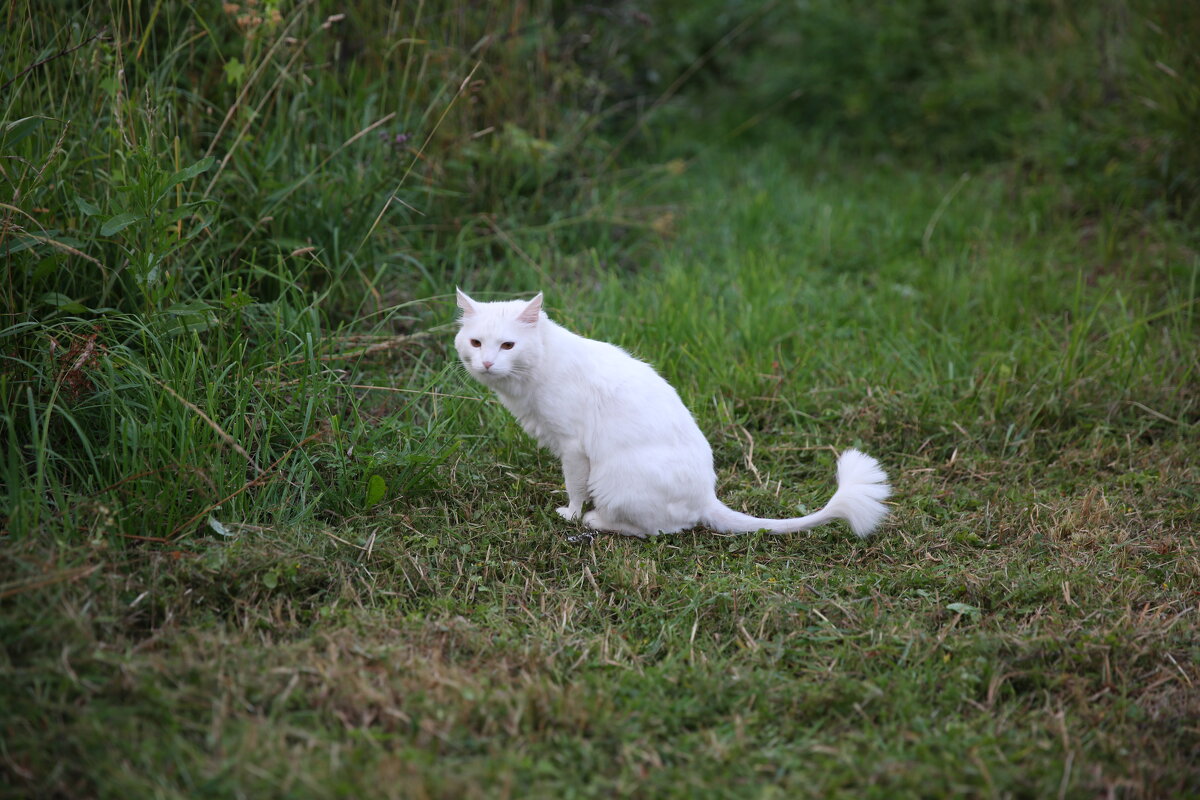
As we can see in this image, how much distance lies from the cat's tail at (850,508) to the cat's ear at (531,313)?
851 millimetres

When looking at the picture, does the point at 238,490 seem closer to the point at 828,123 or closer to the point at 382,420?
the point at 382,420

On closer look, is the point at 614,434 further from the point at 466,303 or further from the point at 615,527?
the point at 466,303

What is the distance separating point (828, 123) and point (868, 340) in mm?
3239

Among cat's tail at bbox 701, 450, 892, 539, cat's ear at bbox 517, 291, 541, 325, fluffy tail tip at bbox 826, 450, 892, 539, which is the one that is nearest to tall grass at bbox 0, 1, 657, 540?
cat's ear at bbox 517, 291, 541, 325

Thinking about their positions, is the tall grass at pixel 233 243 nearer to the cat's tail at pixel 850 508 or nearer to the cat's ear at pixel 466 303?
the cat's ear at pixel 466 303

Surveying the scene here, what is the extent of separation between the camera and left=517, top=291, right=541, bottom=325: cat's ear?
115 inches

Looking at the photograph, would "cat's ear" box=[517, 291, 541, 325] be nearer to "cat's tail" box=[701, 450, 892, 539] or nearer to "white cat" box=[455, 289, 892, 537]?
"white cat" box=[455, 289, 892, 537]

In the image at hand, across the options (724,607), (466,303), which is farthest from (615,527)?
(466,303)

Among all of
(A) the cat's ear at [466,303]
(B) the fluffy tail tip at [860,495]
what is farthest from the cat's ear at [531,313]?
(B) the fluffy tail tip at [860,495]

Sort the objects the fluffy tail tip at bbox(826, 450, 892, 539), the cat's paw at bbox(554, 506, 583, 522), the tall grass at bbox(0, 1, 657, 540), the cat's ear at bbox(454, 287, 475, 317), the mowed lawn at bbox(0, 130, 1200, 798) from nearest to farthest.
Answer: the mowed lawn at bbox(0, 130, 1200, 798)
the tall grass at bbox(0, 1, 657, 540)
the fluffy tail tip at bbox(826, 450, 892, 539)
the cat's ear at bbox(454, 287, 475, 317)
the cat's paw at bbox(554, 506, 583, 522)

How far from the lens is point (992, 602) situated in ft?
8.76

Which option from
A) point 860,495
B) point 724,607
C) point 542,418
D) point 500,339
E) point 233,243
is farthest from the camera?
point 233,243

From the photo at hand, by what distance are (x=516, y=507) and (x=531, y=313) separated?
68cm

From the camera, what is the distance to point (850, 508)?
2.81 meters
